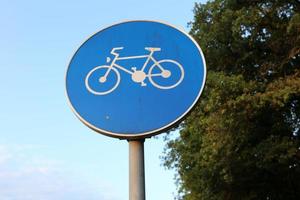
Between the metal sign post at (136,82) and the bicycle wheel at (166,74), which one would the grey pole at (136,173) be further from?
the bicycle wheel at (166,74)

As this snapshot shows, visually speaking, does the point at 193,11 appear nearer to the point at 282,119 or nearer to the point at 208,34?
the point at 208,34

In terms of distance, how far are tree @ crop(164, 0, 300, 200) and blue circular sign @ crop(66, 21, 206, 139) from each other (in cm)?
1285

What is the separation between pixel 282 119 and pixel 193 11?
4.74 m

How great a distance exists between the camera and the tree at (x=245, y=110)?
1616 centimetres

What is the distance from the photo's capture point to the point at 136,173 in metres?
2.45

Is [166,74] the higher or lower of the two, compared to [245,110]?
lower

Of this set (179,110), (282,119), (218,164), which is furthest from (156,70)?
(282,119)

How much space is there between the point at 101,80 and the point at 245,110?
1376 centimetres

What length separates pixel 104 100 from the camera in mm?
2639

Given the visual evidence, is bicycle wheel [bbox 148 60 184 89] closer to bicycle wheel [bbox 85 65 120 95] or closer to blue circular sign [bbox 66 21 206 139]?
blue circular sign [bbox 66 21 206 139]

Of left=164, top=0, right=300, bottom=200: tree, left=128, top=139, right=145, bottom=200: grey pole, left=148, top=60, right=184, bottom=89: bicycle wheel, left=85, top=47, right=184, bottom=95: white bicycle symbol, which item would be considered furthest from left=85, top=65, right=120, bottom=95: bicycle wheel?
left=164, top=0, right=300, bottom=200: tree

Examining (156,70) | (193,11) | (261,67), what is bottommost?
(156,70)

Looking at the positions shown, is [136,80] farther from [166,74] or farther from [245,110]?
[245,110]

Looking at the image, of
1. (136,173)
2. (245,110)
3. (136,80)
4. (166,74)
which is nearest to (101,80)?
(136,80)
